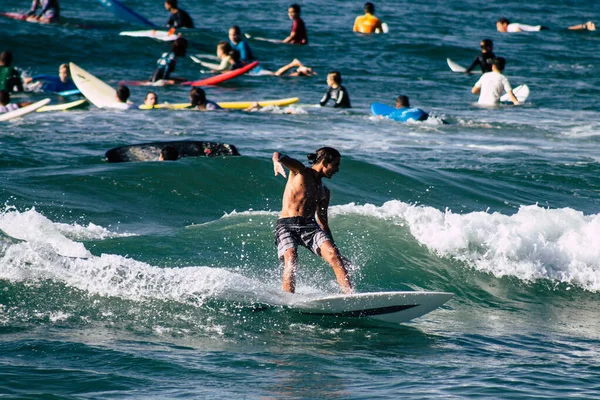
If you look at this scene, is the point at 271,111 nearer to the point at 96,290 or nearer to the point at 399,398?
the point at 96,290

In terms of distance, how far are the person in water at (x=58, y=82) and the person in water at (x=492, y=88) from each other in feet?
29.2

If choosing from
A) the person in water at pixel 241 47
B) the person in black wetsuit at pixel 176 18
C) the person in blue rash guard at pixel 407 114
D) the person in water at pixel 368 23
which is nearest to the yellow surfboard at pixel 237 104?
the person in blue rash guard at pixel 407 114

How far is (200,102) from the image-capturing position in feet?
58.4

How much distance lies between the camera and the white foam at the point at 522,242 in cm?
991

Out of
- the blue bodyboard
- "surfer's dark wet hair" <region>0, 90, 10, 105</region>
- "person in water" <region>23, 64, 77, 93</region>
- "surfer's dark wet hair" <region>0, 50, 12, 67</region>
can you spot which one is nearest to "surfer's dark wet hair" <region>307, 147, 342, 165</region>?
"surfer's dark wet hair" <region>0, 90, 10, 105</region>

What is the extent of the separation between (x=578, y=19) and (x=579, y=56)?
8.30 m

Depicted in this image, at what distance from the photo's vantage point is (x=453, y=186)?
44.2 feet

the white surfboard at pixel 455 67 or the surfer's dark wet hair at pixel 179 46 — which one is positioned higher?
the white surfboard at pixel 455 67

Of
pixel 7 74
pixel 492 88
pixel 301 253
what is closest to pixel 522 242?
pixel 301 253

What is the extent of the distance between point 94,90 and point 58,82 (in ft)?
5.78

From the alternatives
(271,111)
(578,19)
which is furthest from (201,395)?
(578,19)

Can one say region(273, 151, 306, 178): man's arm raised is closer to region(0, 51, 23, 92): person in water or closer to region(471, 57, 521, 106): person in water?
region(0, 51, 23, 92): person in water

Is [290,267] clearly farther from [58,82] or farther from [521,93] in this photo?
[521,93]

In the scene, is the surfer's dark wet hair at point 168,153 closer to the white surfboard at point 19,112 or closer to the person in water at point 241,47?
the white surfboard at point 19,112
